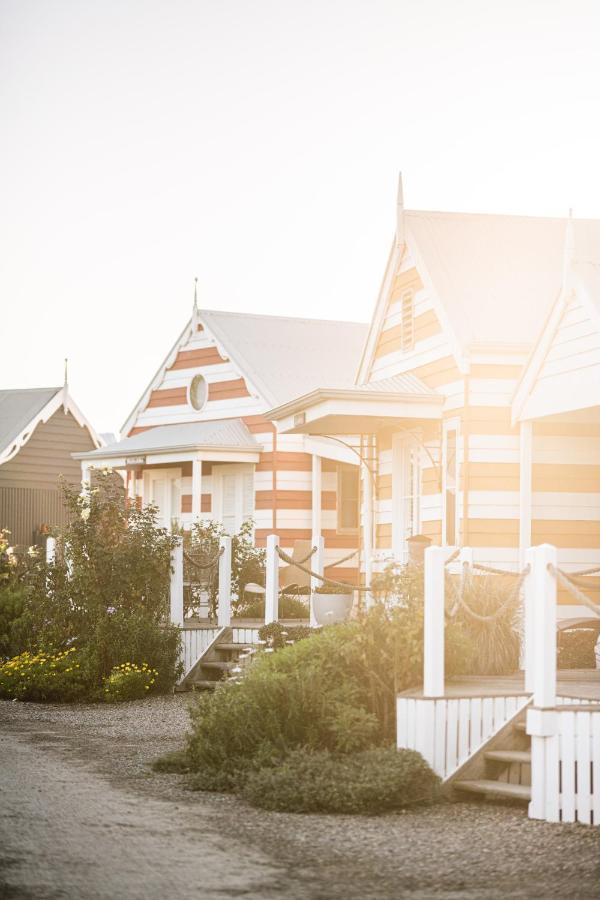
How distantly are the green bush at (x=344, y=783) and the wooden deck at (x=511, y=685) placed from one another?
0.68m

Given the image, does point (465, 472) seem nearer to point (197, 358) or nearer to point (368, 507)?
point (368, 507)

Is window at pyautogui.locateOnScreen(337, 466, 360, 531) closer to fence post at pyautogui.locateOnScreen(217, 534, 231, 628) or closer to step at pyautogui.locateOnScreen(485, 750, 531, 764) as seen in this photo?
fence post at pyautogui.locateOnScreen(217, 534, 231, 628)

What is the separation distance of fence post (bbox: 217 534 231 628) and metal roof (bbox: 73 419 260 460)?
731 centimetres

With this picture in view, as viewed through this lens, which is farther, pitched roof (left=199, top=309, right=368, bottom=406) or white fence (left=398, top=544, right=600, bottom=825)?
pitched roof (left=199, top=309, right=368, bottom=406)

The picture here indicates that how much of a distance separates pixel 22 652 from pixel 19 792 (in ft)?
23.8

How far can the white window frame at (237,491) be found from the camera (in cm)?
2609

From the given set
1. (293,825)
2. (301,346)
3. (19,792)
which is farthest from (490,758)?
(301,346)

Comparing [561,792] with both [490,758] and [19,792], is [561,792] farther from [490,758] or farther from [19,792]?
[19,792]

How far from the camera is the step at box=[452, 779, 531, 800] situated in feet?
28.9

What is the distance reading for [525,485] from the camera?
15.3 m

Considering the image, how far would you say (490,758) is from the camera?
9398 mm

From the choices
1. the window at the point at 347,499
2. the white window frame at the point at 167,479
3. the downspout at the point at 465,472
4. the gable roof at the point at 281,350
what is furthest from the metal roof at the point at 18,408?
the downspout at the point at 465,472

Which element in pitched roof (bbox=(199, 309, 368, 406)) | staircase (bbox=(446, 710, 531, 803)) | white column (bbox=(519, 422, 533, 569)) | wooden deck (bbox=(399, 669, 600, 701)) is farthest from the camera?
pitched roof (bbox=(199, 309, 368, 406))

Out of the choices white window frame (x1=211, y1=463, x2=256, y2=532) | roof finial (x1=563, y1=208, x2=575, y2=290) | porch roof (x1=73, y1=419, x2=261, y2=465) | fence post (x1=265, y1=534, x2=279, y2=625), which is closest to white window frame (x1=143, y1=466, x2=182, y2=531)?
porch roof (x1=73, y1=419, x2=261, y2=465)
